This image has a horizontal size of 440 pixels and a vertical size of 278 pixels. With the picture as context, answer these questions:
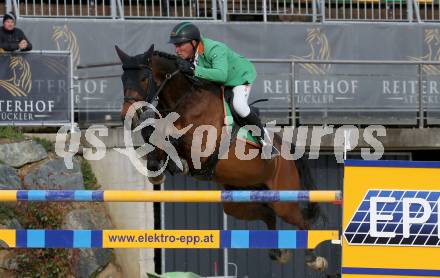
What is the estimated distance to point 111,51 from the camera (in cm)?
1298

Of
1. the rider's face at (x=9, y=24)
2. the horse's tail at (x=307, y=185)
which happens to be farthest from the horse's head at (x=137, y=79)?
the rider's face at (x=9, y=24)

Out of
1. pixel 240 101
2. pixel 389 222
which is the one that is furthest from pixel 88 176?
pixel 389 222

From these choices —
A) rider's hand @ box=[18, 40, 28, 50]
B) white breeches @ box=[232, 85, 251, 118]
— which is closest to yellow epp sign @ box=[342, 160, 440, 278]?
white breeches @ box=[232, 85, 251, 118]

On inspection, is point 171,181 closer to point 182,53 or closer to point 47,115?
point 47,115

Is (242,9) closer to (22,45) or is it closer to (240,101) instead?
(22,45)

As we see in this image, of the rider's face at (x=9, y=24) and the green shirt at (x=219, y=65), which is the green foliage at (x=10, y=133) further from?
the green shirt at (x=219, y=65)

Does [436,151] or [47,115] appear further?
[436,151]

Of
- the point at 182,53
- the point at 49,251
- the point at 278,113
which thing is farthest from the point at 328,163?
the point at 182,53

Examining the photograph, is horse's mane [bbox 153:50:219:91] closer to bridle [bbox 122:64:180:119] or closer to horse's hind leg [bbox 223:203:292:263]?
bridle [bbox 122:64:180:119]

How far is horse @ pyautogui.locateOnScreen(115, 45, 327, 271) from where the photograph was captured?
323 inches

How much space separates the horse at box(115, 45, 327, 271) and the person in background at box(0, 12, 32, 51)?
3.77 meters

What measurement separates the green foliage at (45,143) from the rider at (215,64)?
365 centimetres

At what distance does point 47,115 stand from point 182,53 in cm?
365

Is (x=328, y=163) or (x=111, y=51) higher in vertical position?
(x=111, y=51)
